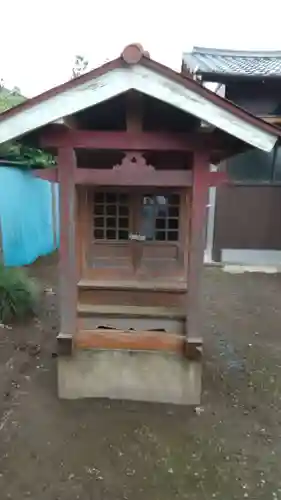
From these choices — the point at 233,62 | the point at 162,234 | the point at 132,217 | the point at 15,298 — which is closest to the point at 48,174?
the point at 132,217

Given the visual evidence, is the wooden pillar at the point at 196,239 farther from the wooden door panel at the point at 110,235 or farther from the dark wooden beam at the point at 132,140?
the wooden door panel at the point at 110,235

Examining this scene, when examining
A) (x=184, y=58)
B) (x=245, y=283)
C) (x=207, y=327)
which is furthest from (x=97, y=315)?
(x=184, y=58)

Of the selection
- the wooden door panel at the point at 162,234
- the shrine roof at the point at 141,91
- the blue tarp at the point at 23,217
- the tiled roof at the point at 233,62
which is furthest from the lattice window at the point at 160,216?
Result: the tiled roof at the point at 233,62

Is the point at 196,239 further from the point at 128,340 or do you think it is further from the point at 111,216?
the point at 128,340

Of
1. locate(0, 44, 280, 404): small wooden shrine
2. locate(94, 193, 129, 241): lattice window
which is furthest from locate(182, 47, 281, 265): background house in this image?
locate(94, 193, 129, 241): lattice window

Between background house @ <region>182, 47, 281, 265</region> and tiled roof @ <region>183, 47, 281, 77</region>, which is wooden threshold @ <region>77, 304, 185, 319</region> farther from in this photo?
background house @ <region>182, 47, 281, 265</region>

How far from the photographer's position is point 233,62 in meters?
10.2

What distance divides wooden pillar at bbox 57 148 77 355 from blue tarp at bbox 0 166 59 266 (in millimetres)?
3836

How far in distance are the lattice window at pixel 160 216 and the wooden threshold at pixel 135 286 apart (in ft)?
1.39

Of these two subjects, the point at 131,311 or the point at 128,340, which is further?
the point at 131,311

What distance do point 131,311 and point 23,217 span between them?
5.03 meters

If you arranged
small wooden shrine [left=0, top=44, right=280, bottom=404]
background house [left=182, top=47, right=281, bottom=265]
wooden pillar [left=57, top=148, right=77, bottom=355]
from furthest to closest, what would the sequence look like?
background house [left=182, top=47, right=281, bottom=265], wooden pillar [left=57, top=148, right=77, bottom=355], small wooden shrine [left=0, top=44, right=280, bottom=404]

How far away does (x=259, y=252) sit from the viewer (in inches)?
401

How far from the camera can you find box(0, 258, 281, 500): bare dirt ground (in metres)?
3.18
